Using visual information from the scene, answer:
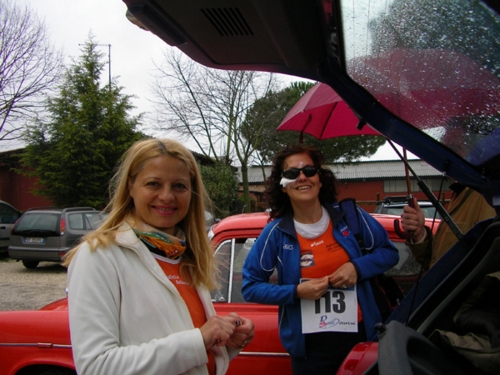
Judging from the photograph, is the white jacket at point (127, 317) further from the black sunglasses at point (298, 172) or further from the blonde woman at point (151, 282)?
the black sunglasses at point (298, 172)

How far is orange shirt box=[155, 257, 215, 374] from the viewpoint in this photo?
1534mm

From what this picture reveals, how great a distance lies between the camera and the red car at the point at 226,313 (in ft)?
8.53

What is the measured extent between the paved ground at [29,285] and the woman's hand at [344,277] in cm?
673

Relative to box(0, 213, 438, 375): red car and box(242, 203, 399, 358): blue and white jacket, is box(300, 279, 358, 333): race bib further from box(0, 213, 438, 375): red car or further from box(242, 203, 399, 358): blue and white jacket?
box(0, 213, 438, 375): red car

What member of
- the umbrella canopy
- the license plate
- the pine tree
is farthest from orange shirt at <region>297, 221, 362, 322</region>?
the pine tree

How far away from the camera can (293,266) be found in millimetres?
2207

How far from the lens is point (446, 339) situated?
1.42 metres

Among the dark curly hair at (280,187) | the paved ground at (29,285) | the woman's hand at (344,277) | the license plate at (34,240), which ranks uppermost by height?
the dark curly hair at (280,187)

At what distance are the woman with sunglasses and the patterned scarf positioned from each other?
75cm

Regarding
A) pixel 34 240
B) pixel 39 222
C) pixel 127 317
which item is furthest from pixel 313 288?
pixel 39 222

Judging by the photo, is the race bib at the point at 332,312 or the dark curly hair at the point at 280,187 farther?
the dark curly hair at the point at 280,187

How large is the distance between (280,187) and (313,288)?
0.65m

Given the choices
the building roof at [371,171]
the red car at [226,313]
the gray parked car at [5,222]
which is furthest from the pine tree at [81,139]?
the red car at [226,313]

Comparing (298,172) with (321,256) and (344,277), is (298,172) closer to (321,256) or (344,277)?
(321,256)
